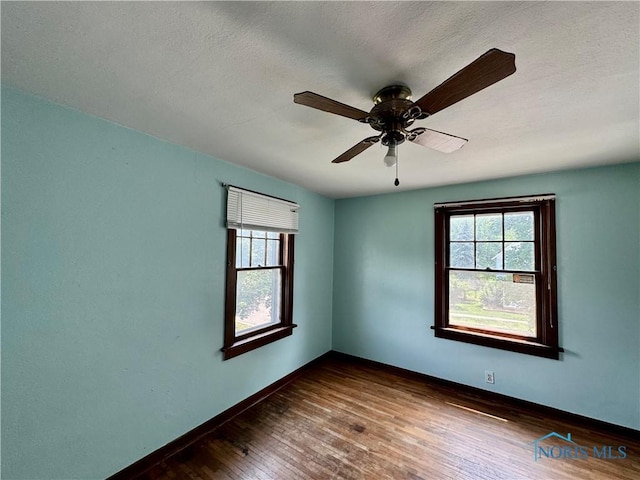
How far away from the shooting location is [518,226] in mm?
2781

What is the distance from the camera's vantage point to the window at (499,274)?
2600mm

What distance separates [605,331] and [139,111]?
13.4 ft

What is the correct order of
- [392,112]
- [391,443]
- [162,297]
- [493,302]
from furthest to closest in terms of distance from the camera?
[493,302]
[391,443]
[162,297]
[392,112]

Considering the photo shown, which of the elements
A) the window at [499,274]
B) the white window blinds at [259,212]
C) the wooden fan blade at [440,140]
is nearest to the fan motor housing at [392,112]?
the wooden fan blade at [440,140]

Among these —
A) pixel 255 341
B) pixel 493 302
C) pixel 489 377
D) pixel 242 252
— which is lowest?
pixel 489 377

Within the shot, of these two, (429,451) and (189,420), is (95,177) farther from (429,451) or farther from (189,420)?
(429,451)

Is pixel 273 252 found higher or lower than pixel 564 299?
higher

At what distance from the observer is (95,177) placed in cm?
166

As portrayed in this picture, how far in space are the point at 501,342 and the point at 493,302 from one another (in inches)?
16.2

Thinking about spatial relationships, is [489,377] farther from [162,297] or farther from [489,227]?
A: [162,297]

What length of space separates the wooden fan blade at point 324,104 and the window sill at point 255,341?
2.19 metres

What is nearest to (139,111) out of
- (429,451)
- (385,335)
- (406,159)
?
(406,159)

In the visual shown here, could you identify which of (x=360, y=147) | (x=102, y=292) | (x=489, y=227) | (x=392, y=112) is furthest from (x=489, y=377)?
(x=102, y=292)

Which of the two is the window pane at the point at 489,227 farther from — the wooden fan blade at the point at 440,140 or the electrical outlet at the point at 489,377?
the wooden fan blade at the point at 440,140
